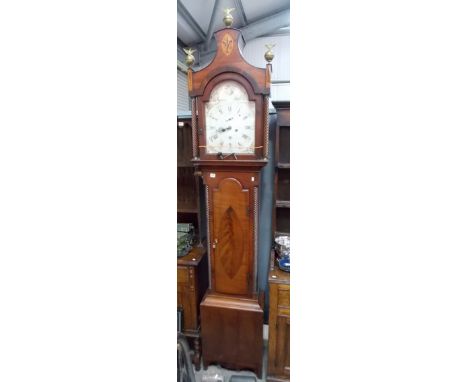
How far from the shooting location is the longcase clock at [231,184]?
1291 mm

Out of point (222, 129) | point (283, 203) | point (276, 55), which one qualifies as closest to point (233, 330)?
point (283, 203)

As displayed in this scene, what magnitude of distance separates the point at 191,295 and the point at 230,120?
3.49 feet

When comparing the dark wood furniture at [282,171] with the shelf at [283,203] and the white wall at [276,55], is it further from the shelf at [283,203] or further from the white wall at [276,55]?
the white wall at [276,55]

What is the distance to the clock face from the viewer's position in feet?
4.33

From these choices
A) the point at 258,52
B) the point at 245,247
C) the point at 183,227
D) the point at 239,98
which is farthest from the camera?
the point at 258,52

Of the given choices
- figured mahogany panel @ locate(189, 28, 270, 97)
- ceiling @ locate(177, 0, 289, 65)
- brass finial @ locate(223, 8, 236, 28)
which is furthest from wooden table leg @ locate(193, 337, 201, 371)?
ceiling @ locate(177, 0, 289, 65)

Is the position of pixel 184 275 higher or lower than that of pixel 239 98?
lower

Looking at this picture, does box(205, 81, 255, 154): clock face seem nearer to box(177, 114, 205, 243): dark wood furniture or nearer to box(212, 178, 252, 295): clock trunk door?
box(212, 178, 252, 295): clock trunk door

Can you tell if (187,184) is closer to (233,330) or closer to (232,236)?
(232,236)
